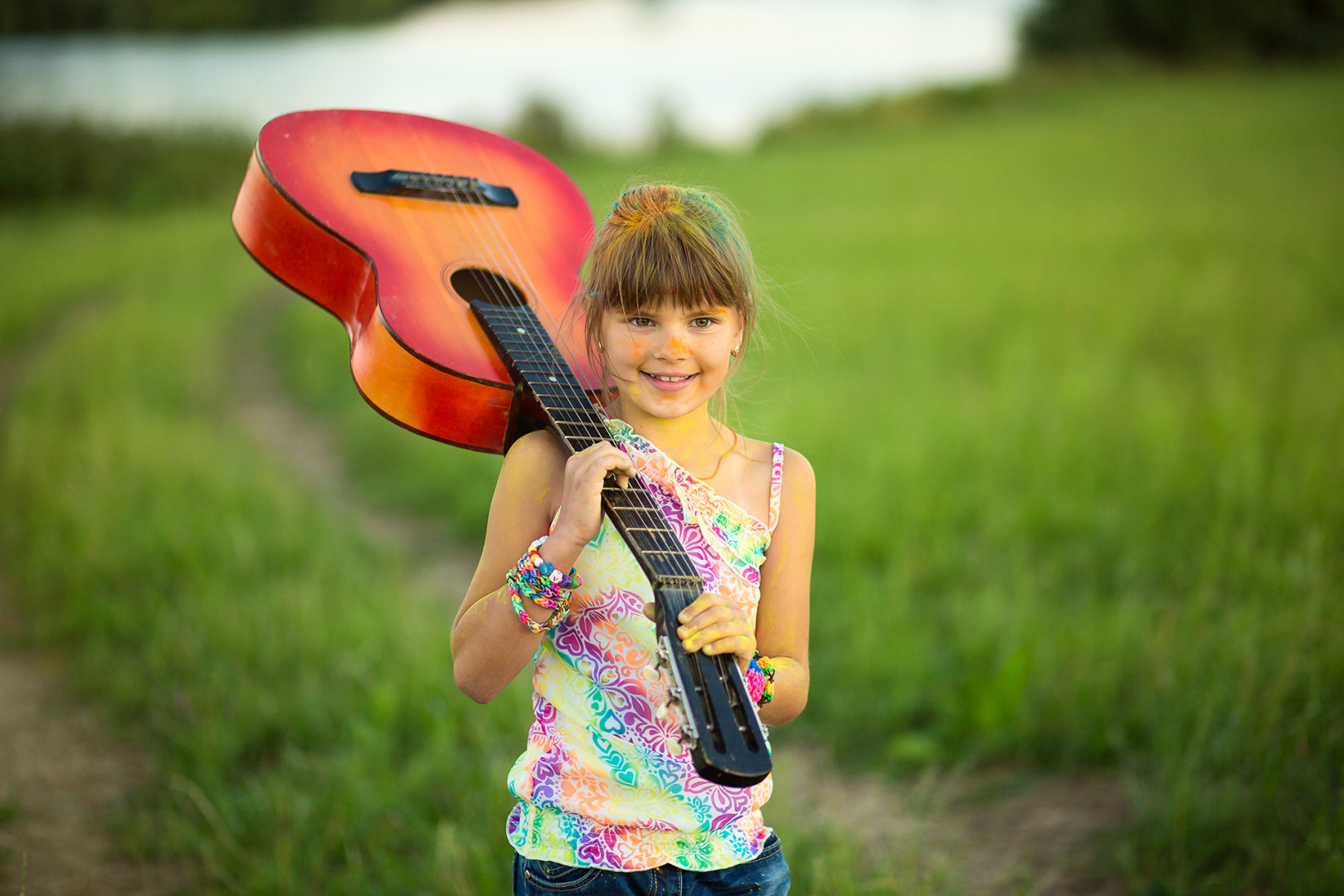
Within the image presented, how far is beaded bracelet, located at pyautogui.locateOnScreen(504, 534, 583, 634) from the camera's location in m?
1.07

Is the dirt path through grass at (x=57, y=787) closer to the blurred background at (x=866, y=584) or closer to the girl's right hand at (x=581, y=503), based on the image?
the blurred background at (x=866, y=584)

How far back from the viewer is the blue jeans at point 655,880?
47.4 inches

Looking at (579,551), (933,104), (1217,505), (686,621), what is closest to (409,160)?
(579,551)

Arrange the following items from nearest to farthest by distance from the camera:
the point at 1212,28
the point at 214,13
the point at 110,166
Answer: the point at 110,166
the point at 214,13
the point at 1212,28

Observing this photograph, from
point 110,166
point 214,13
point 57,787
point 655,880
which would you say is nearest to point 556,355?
point 655,880

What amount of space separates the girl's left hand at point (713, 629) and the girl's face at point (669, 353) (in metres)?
0.32

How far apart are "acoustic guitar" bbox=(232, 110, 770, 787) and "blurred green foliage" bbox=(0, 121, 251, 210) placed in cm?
1464

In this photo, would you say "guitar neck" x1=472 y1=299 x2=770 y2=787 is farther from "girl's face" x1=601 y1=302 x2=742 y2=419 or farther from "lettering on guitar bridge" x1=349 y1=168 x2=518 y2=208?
"lettering on guitar bridge" x1=349 y1=168 x2=518 y2=208

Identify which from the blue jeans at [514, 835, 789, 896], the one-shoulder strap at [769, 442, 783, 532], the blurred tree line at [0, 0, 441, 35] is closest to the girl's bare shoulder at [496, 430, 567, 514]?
the one-shoulder strap at [769, 442, 783, 532]

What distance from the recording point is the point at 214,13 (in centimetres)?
1597

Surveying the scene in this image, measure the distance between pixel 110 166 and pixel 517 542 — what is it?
1615 centimetres

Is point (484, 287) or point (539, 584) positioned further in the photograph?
point (484, 287)

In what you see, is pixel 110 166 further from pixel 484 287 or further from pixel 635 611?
pixel 635 611

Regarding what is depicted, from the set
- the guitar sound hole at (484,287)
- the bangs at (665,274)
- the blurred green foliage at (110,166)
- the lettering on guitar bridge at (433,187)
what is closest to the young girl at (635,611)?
the bangs at (665,274)
